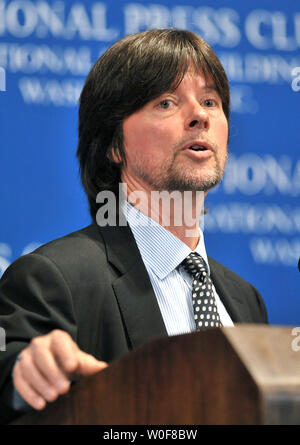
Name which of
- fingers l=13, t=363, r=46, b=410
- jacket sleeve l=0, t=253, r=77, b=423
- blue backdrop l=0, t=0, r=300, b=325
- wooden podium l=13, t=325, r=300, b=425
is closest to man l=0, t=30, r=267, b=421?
jacket sleeve l=0, t=253, r=77, b=423

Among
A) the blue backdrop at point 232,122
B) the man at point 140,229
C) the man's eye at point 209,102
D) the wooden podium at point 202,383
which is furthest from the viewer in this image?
the blue backdrop at point 232,122

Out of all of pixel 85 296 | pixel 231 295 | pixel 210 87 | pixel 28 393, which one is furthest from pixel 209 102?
pixel 28 393

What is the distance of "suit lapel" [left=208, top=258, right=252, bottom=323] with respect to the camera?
4.78 ft

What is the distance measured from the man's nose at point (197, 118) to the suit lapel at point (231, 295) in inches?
13.5

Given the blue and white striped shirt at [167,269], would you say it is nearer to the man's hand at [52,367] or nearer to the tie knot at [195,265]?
the tie knot at [195,265]

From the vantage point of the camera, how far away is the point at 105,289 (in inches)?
48.4

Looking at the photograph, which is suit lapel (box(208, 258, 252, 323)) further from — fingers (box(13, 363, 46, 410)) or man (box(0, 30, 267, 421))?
fingers (box(13, 363, 46, 410))

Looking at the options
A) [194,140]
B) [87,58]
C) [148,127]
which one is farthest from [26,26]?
[194,140]

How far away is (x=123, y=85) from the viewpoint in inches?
58.5

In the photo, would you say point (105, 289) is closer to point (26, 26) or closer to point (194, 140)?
point (194, 140)

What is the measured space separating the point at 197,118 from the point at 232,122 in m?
0.45

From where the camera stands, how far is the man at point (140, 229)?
46.1 inches

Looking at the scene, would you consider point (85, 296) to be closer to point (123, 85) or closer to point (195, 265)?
point (195, 265)

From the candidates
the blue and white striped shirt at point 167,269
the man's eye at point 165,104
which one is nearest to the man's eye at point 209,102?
the man's eye at point 165,104
